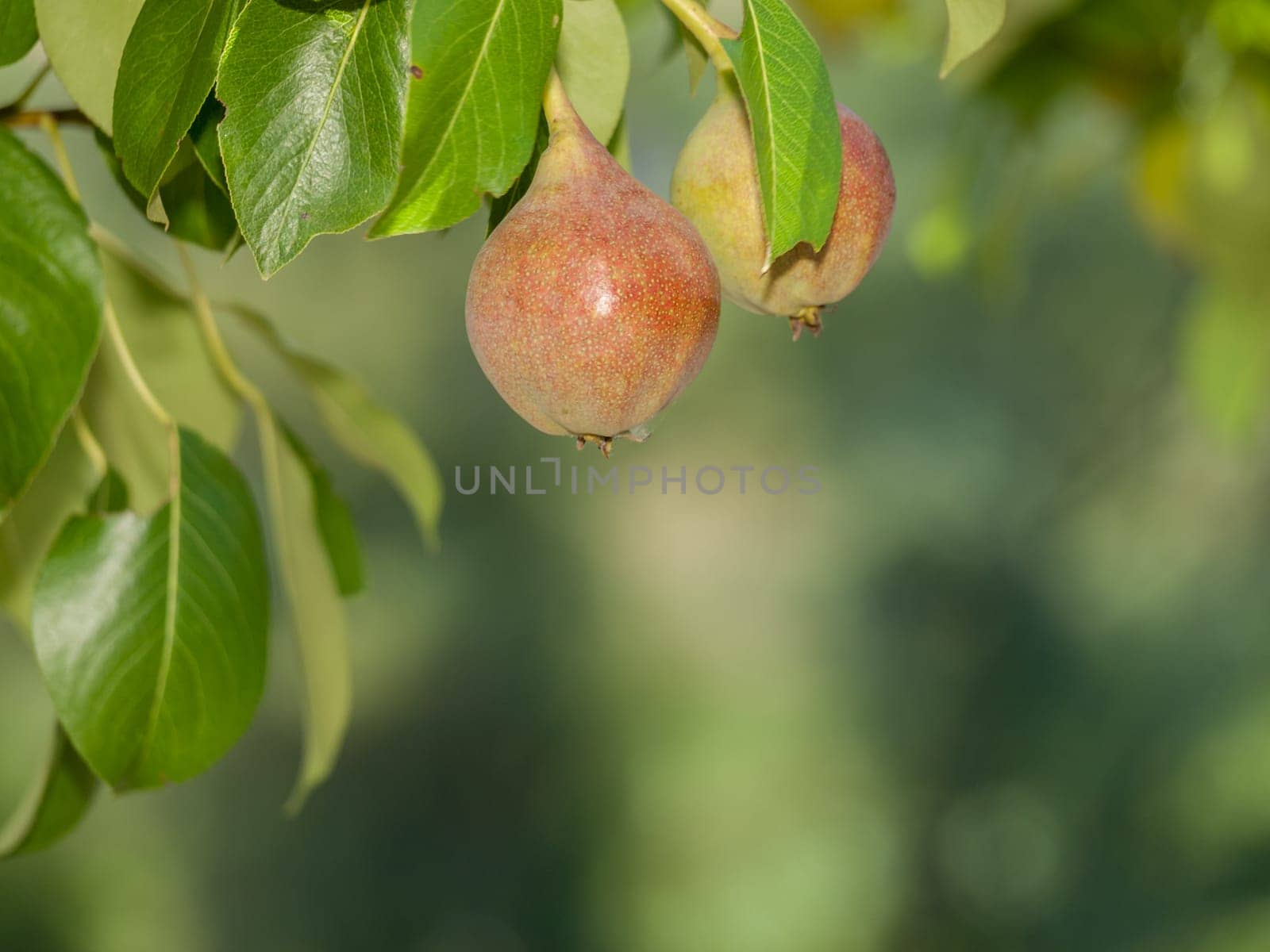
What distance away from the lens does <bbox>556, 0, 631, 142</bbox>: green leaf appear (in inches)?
11.0

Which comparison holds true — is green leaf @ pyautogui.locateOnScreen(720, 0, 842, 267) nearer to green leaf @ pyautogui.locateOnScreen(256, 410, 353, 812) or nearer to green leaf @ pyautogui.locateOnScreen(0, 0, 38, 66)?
green leaf @ pyautogui.locateOnScreen(0, 0, 38, 66)

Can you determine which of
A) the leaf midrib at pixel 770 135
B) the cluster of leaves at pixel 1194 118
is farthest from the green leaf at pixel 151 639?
the cluster of leaves at pixel 1194 118

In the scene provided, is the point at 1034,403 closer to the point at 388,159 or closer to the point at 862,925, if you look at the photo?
the point at 862,925

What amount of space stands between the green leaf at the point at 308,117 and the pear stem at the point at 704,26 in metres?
0.06

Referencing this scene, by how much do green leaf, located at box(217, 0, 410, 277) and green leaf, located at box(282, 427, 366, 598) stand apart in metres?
0.26

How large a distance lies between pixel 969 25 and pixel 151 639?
10.0 inches

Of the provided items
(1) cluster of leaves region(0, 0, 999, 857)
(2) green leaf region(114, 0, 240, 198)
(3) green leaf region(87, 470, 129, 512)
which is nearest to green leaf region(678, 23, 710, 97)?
(1) cluster of leaves region(0, 0, 999, 857)

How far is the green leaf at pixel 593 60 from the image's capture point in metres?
0.28

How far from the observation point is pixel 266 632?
0.38 meters

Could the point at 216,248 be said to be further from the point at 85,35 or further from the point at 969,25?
the point at 969,25

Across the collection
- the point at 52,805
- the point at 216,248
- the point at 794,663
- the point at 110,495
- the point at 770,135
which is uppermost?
the point at 770,135

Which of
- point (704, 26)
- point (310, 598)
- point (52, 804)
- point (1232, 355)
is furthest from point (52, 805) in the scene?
point (1232, 355)

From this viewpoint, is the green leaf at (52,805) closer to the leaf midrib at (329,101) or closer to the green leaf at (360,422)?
the green leaf at (360,422)

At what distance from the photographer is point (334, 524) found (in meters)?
0.49
